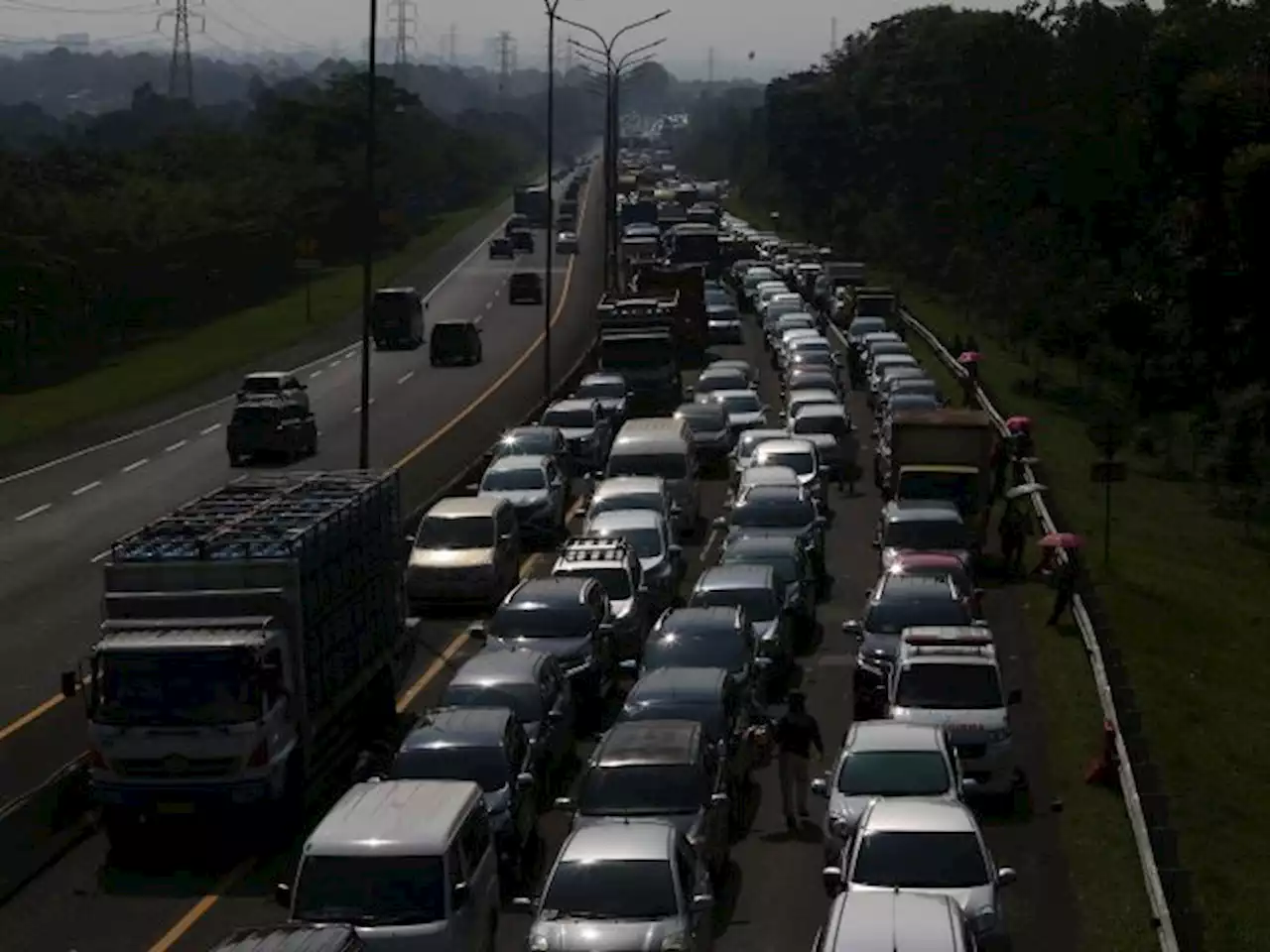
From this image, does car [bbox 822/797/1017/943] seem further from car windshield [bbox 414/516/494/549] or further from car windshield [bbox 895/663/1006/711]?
car windshield [bbox 414/516/494/549]

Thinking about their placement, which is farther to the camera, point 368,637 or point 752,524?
point 752,524

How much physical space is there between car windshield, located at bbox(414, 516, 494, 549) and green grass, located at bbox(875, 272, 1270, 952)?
8167 millimetres

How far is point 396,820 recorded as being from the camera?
1800 centimetres

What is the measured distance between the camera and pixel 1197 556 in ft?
153

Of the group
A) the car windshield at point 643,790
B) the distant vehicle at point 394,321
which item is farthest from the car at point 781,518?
the distant vehicle at point 394,321

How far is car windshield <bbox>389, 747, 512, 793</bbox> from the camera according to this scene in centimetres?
2172

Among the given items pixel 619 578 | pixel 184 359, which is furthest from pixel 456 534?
pixel 184 359

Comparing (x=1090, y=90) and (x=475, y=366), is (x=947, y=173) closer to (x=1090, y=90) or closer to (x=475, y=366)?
(x=1090, y=90)

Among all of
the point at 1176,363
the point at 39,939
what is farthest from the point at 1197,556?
the point at 39,939

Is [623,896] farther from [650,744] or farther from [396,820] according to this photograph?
[650,744]

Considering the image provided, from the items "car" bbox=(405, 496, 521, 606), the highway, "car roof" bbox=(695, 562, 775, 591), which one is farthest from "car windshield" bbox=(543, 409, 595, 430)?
"car roof" bbox=(695, 562, 775, 591)

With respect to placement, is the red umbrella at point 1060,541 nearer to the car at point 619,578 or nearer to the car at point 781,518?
the car at point 781,518

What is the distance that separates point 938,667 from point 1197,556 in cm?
2242

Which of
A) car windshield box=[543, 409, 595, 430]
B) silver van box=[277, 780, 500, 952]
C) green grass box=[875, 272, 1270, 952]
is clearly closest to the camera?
silver van box=[277, 780, 500, 952]
